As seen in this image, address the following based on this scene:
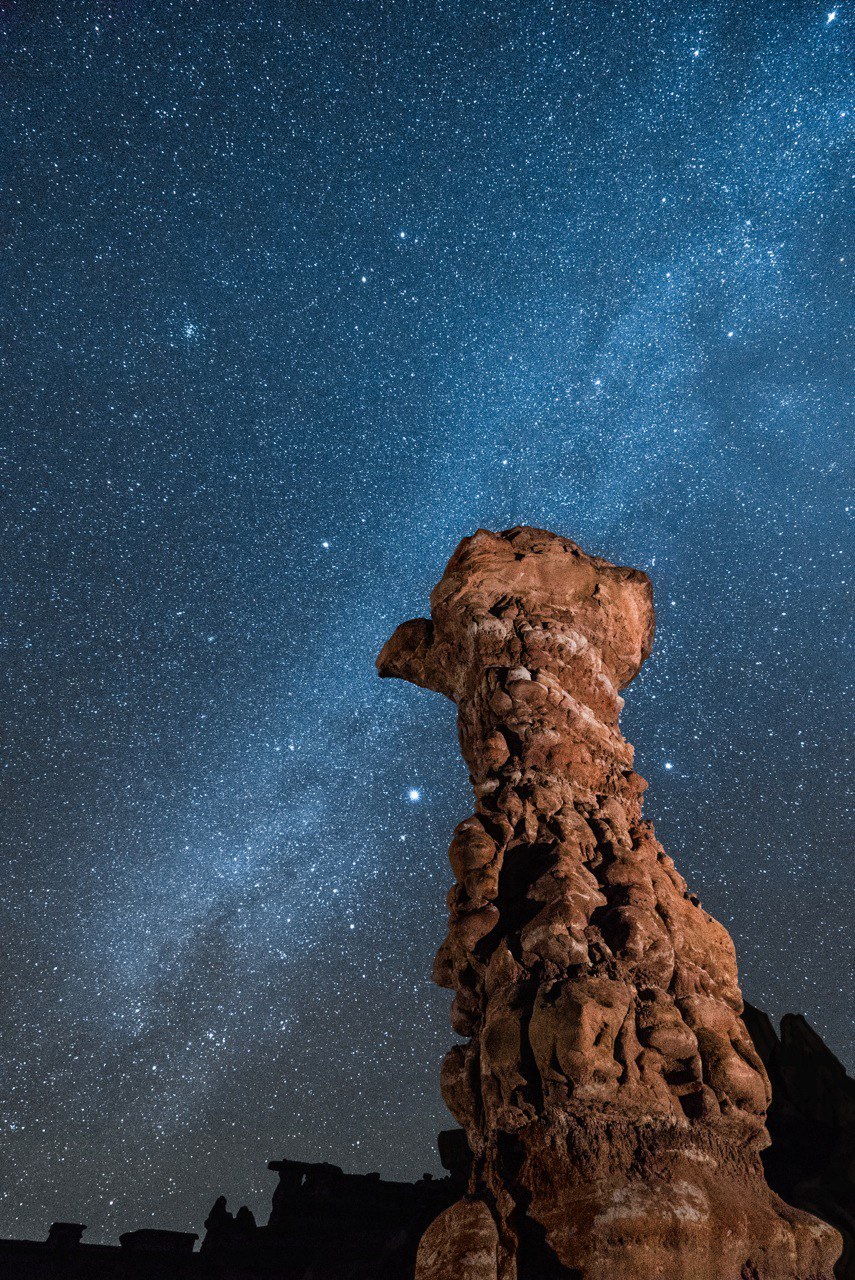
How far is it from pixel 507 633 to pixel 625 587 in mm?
797

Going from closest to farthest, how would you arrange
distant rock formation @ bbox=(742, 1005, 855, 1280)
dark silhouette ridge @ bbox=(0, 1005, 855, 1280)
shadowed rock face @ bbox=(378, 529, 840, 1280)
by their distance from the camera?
shadowed rock face @ bbox=(378, 529, 840, 1280), distant rock formation @ bbox=(742, 1005, 855, 1280), dark silhouette ridge @ bbox=(0, 1005, 855, 1280)

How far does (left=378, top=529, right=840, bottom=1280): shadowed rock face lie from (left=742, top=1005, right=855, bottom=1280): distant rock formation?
4866 mm

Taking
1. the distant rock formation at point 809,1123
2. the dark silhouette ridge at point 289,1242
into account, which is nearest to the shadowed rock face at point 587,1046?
the distant rock formation at point 809,1123

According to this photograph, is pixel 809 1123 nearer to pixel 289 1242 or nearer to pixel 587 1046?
pixel 587 1046

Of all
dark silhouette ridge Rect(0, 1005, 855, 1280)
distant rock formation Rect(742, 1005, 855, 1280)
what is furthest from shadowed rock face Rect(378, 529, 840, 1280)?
dark silhouette ridge Rect(0, 1005, 855, 1280)

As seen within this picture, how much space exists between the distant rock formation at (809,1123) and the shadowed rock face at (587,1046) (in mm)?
4866

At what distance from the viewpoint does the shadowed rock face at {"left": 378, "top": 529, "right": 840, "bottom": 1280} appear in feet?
7.61

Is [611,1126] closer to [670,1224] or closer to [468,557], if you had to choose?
[670,1224]

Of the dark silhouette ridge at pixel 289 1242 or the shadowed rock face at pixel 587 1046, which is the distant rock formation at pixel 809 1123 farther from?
the dark silhouette ridge at pixel 289 1242

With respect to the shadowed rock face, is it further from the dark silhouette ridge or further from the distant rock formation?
the dark silhouette ridge

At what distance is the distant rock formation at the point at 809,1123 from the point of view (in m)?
6.41

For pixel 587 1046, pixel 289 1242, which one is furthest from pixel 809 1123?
pixel 289 1242

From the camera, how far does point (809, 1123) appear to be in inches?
Result: 280

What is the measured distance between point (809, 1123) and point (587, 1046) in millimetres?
6371
